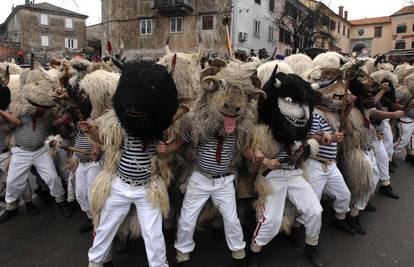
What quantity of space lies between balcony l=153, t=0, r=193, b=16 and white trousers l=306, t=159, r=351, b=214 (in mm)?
22200

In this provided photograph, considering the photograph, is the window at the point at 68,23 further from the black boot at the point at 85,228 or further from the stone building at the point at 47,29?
the black boot at the point at 85,228

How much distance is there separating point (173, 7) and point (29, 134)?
21.8 m

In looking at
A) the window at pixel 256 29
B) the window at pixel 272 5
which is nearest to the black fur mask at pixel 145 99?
the window at pixel 256 29

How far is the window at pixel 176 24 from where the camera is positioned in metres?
24.8

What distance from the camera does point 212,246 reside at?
3553mm

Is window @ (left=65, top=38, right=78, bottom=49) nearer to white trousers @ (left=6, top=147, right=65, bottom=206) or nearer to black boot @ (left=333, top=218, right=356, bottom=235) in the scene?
white trousers @ (left=6, top=147, right=65, bottom=206)

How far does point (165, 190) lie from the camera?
2.90m

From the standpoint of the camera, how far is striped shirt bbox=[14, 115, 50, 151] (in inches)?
155

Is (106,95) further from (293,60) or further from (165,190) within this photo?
(293,60)

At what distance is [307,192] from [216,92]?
132cm

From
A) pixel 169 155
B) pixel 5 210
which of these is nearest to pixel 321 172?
pixel 169 155

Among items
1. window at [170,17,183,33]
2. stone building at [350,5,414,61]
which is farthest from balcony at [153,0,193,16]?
stone building at [350,5,414,61]

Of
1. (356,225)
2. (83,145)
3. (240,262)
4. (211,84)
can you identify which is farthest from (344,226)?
(83,145)

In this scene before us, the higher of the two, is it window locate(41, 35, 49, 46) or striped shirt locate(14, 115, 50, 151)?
window locate(41, 35, 49, 46)
